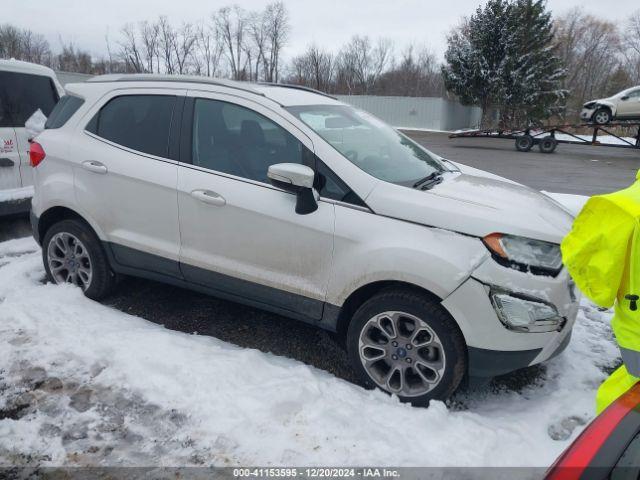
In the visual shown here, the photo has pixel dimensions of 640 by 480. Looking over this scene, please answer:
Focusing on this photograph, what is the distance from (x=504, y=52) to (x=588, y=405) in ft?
104

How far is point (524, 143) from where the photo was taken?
21672 mm

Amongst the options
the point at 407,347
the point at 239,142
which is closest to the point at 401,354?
the point at 407,347

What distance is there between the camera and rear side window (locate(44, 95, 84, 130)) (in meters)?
4.23

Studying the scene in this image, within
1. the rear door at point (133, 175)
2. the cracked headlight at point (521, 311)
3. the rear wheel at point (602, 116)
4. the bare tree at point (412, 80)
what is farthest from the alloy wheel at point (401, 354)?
the bare tree at point (412, 80)

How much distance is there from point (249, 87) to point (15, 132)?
3511 mm

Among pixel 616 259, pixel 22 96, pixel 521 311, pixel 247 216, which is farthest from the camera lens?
pixel 22 96

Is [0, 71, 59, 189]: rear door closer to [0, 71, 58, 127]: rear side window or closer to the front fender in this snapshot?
[0, 71, 58, 127]: rear side window

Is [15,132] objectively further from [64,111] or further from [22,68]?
[64,111]

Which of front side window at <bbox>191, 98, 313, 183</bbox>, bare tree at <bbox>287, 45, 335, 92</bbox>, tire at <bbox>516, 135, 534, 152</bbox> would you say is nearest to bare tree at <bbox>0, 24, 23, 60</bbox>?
bare tree at <bbox>287, 45, 335, 92</bbox>

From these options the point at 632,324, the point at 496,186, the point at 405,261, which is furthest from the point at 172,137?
the point at 632,324

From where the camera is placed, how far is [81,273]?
Result: 4305mm

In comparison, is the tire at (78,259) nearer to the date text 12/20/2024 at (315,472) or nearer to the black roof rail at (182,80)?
the black roof rail at (182,80)

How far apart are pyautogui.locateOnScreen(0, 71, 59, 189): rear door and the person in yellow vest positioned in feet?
19.3

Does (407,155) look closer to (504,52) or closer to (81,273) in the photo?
(81,273)
